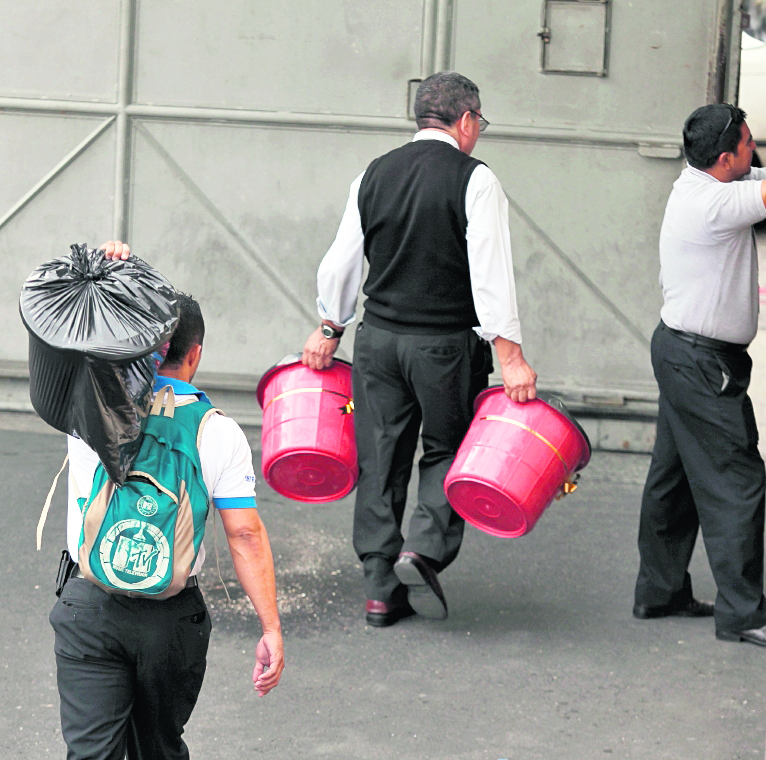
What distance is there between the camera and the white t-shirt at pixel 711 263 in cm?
415

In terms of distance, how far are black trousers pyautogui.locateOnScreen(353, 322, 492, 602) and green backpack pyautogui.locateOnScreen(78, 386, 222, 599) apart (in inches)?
77.2

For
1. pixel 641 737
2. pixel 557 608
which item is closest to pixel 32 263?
pixel 557 608

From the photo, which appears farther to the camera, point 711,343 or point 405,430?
point 405,430

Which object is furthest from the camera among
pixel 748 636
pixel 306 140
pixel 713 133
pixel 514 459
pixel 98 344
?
pixel 306 140

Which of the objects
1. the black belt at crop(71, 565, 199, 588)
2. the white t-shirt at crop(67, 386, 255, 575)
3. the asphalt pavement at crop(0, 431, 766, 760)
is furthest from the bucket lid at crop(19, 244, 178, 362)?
the asphalt pavement at crop(0, 431, 766, 760)

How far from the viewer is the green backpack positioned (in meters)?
2.34

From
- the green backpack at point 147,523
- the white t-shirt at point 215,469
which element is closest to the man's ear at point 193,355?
the white t-shirt at point 215,469

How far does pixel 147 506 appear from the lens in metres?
2.35

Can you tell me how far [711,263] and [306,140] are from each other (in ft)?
11.1

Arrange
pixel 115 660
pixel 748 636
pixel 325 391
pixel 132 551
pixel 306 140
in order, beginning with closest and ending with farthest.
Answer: pixel 132 551 < pixel 115 660 < pixel 748 636 < pixel 325 391 < pixel 306 140

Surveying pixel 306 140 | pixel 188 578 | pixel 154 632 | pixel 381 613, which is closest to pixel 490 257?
pixel 381 613

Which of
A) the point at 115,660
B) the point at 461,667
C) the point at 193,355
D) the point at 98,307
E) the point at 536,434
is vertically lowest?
the point at 461,667

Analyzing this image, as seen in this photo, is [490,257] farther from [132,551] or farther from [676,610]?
[132,551]

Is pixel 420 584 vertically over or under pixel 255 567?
under
